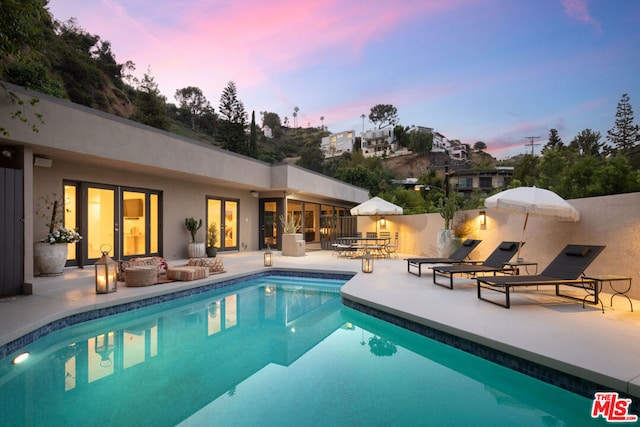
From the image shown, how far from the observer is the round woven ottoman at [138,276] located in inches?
268

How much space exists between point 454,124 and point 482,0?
41352mm

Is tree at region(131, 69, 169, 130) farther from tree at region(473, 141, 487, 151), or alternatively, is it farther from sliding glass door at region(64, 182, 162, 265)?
tree at region(473, 141, 487, 151)

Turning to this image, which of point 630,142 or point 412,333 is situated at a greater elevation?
point 630,142

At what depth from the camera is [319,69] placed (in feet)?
77.6

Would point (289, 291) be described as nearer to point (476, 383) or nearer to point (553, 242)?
point (476, 383)

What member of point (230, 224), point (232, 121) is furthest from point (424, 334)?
A: point (232, 121)

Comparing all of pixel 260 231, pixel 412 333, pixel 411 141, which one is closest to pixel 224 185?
pixel 260 231

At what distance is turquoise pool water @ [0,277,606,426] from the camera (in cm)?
288

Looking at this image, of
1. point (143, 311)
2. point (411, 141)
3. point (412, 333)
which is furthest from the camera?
point (411, 141)

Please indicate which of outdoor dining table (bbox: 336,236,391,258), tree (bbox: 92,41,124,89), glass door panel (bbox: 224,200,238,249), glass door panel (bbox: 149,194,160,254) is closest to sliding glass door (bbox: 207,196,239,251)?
glass door panel (bbox: 224,200,238,249)

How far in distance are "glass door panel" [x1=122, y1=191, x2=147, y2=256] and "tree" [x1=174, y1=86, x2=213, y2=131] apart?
37.4 metres

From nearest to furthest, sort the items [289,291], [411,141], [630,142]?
[289,291]
[630,142]
[411,141]

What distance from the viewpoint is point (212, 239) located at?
1264 cm

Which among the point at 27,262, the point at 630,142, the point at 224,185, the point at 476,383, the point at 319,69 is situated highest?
the point at 319,69
